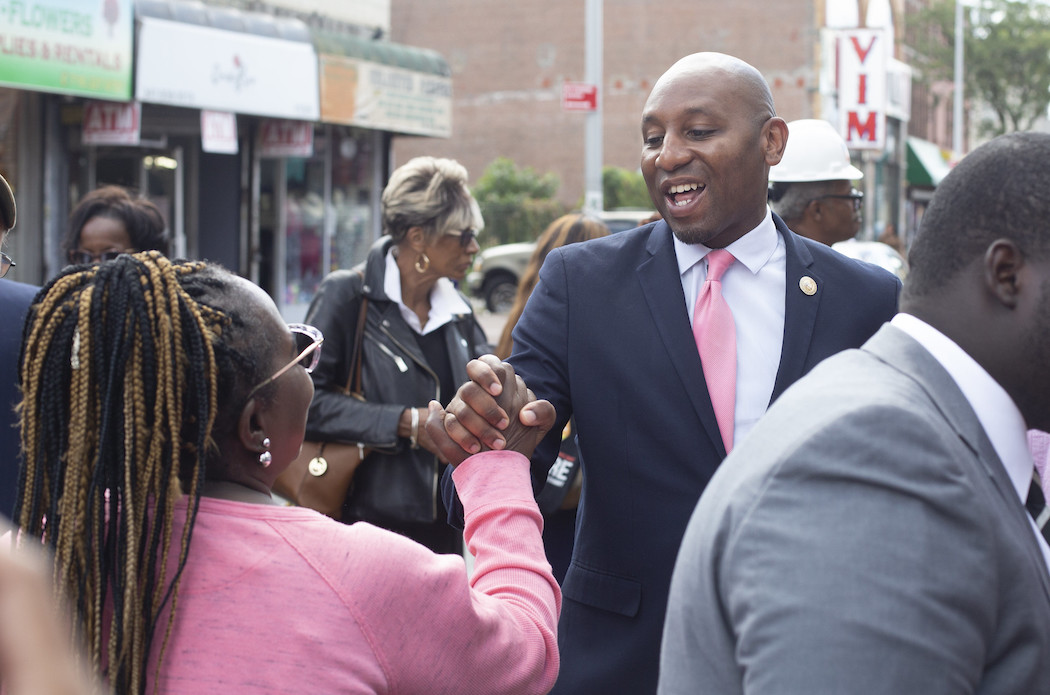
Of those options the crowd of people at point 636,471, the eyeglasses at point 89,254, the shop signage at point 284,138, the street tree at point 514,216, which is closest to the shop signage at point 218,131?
the shop signage at point 284,138

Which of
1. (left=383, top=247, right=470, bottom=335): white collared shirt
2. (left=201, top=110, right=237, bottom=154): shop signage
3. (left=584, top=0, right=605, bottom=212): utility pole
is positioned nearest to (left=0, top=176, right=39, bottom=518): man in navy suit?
(left=383, top=247, right=470, bottom=335): white collared shirt

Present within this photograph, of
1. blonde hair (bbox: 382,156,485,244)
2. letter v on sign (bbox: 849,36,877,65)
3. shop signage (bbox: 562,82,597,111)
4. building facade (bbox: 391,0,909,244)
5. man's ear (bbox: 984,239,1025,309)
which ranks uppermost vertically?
building facade (bbox: 391,0,909,244)

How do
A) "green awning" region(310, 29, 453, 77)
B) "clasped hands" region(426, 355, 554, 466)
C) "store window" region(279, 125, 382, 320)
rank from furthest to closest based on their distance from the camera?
"store window" region(279, 125, 382, 320) → "green awning" region(310, 29, 453, 77) → "clasped hands" region(426, 355, 554, 466)

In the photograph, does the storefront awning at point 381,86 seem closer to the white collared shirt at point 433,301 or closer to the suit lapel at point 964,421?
the white collared shirt at point 433,301

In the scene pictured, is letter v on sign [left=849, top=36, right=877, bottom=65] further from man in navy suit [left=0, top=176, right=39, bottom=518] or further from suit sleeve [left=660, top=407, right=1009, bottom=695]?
suit sleeve [left=660, top=407, right=1009, bottom=695]

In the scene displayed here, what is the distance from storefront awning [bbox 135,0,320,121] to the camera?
43.1 ft

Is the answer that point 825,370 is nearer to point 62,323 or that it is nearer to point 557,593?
point 557,593

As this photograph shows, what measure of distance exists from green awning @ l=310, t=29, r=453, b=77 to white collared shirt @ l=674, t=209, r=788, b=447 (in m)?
13.7

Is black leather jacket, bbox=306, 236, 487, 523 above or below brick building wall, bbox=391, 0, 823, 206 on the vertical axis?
below

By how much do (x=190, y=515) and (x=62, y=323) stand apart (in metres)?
0.35

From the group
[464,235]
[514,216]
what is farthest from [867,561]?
[514,216]

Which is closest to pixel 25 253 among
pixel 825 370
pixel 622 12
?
pixel 825 370

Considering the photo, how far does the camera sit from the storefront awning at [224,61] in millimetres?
13133

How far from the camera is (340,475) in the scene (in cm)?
458
